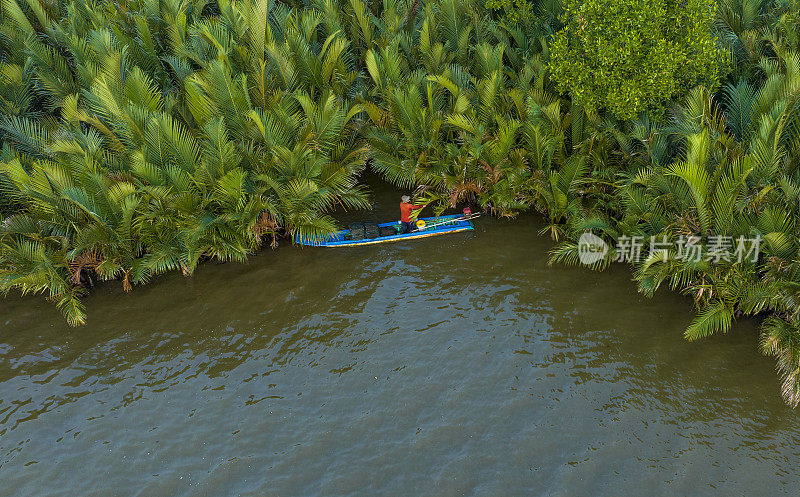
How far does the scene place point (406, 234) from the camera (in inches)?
388

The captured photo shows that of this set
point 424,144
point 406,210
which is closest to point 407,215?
point 406,210

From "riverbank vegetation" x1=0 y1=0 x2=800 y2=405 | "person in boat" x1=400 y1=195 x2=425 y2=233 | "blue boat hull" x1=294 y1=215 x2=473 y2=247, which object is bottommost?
"blue boat hull" x1=294 y1=215 x2=473 y2=247

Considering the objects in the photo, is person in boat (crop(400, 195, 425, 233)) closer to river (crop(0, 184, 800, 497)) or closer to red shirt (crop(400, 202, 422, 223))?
red shirt (crop(400, 202, 422, 223))

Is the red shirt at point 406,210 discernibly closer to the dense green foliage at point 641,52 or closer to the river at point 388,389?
the river at point 388,389

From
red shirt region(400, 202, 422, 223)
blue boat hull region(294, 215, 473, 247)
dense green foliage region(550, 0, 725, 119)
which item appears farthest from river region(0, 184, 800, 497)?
dense green foliage region(550, 0, 725, 119)

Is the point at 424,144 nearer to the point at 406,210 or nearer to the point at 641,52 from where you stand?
the point at 406,210

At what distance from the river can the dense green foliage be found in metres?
2.66

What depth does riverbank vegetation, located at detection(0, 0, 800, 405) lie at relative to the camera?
752 centimetres

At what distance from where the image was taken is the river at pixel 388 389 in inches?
240

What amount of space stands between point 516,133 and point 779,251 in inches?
178

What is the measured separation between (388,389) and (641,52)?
6.15 m

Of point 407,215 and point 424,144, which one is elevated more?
point 424,144

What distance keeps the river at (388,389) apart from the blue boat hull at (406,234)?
467 mm

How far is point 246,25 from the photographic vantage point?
10.8m
